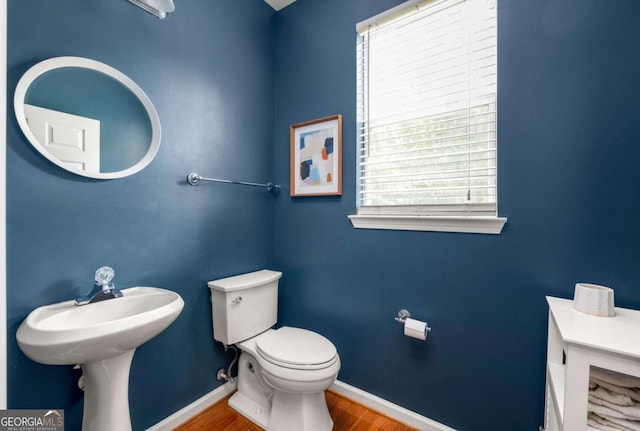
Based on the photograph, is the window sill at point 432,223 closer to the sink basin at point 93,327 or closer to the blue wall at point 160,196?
the blue wall at point 160,196

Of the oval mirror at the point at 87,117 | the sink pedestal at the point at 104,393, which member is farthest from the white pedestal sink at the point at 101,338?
the oval mirror at the point at 87,117

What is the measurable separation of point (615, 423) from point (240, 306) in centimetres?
153

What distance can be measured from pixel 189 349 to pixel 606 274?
6.50ft

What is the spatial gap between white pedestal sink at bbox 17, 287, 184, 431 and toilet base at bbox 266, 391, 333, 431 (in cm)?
66

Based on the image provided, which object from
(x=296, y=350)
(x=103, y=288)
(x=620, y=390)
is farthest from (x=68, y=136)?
(x=620, y=390)

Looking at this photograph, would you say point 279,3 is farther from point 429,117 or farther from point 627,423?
point 627,423

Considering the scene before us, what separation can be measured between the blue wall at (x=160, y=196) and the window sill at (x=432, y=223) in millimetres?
791

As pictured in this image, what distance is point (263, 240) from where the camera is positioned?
6.42 ft

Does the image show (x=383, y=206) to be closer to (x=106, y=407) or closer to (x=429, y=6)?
(x=429, y=6)

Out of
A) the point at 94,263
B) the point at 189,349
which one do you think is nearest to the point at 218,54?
the point at 94,263

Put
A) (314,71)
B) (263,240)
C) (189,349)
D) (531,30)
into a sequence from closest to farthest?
(531,30) → (189,349) → (314,71) → (263,240)

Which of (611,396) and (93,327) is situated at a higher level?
(93,327)

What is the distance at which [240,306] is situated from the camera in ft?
5.15

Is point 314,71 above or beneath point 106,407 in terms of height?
above
